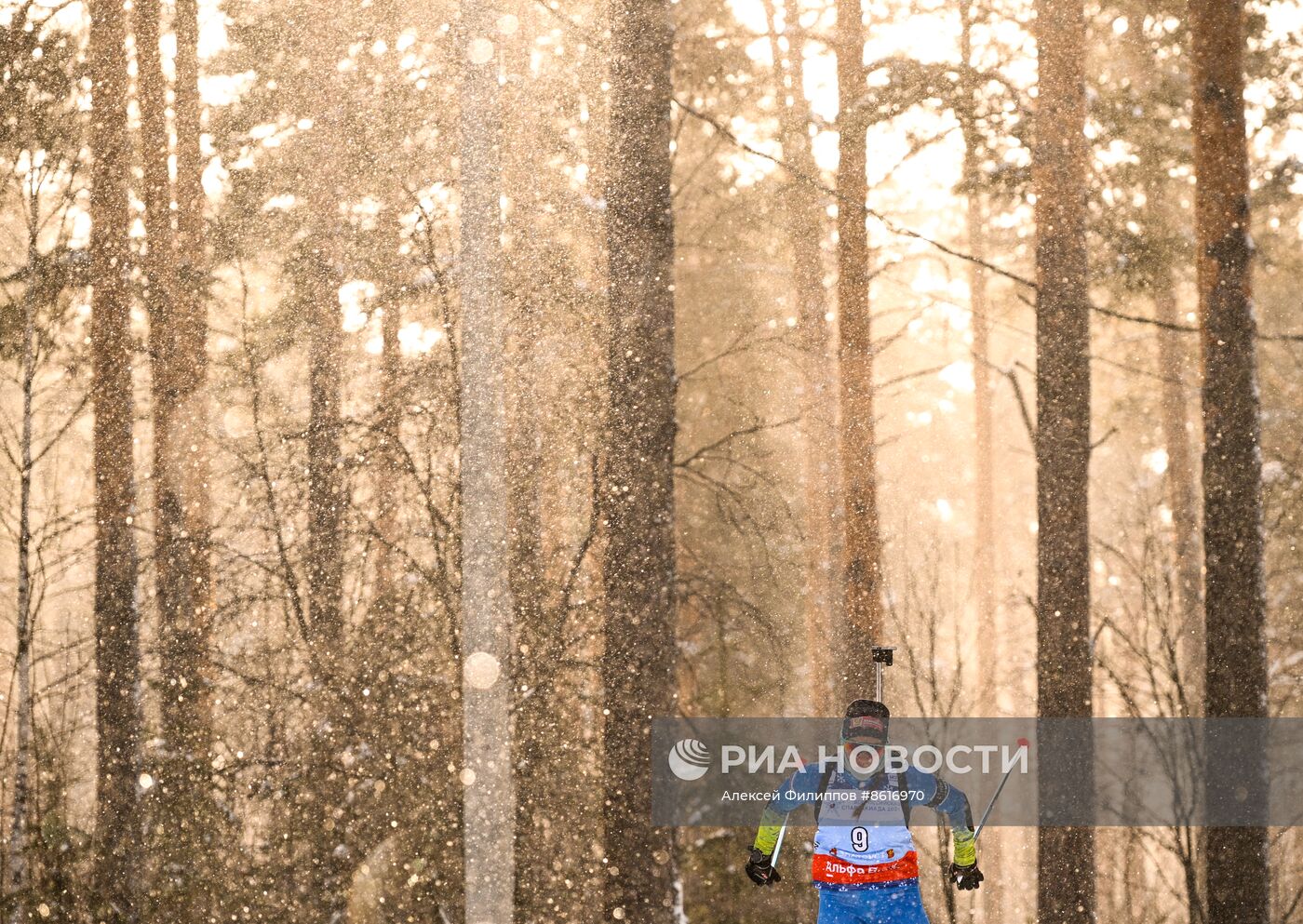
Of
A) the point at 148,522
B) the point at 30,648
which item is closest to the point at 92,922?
the point at 30,648

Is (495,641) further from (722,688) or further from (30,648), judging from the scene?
(30,648)

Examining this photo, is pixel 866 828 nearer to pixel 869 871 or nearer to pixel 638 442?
pixel 869 871

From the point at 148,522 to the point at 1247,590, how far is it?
737 cm

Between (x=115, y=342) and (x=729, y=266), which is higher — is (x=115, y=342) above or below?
below

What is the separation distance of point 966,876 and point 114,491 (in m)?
6.19

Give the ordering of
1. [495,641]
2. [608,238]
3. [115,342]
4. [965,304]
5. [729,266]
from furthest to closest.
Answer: [729,266]
[965,304]
[115,342]
[495,641]
[608,238]

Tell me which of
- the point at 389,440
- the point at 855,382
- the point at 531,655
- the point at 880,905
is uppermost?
the point at 855,382

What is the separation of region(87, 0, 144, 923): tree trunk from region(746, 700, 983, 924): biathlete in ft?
16.0

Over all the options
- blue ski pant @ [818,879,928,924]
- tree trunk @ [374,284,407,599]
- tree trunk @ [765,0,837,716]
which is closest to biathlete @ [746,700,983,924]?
blue ski pant @ [818,879,928,924]

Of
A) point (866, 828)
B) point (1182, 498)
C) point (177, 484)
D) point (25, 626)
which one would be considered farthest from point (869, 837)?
point (25, 626)

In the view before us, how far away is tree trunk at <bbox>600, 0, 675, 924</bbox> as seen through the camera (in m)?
5.52

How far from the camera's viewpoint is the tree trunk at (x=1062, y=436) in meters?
5.70

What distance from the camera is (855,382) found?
682 centimetres

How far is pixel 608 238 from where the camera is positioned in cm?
566
